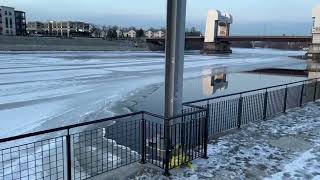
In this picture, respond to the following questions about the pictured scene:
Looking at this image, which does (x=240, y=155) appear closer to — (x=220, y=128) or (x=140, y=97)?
(x=220, y=128)

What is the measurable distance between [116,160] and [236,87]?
696 inches

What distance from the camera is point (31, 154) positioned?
27.0 feet

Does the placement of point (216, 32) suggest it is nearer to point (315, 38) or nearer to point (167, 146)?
point (315, 38)

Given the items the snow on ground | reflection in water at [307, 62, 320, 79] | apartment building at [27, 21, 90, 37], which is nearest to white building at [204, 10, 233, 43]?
reflection in water at [307, 62, 320, 79]

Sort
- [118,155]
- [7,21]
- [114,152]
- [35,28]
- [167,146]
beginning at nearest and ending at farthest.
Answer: [167,146], [118,155], [114,152], [7,21], [35,28]

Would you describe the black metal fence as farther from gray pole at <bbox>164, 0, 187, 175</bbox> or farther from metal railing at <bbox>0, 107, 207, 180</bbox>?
gray pole at <bbox>164, 0, 187, 175</bbox>

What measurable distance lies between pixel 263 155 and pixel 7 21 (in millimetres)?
152070

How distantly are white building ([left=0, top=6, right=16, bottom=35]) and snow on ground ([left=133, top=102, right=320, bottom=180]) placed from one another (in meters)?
146

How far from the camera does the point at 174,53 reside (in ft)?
24.7

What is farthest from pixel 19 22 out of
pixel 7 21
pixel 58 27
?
pixel 58 27

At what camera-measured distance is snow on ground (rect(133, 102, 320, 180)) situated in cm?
694

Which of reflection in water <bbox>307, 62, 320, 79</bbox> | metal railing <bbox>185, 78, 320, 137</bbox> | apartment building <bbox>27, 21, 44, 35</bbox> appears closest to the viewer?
metal railing <bbox>185, 78, 320, 137</bbox>

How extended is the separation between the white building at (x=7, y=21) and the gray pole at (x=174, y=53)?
147 metres

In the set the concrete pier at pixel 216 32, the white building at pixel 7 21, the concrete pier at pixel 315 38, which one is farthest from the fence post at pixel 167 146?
the white building at pixel 7 21
